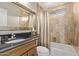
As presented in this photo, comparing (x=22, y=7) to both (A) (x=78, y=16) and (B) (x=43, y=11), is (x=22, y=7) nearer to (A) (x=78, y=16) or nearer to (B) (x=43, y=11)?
(B) (x=43, y=11)

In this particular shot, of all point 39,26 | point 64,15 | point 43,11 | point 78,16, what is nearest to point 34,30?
point 39,26

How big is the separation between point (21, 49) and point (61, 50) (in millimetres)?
484

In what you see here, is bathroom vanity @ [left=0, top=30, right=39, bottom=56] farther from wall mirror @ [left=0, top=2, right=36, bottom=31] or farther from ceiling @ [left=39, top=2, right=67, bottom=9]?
ceiling @ [left=39, top=2, right=67, bottom=9]

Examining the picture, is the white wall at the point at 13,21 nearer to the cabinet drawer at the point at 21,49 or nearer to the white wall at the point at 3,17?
the white wall at the point at 3,17

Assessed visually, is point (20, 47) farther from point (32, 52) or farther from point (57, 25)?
point (57, 25)

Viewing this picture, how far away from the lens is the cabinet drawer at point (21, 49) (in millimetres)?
1414

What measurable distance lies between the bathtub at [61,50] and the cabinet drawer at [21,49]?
0.79 feet

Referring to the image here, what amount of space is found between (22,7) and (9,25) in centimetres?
27

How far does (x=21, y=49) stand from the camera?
1467 millimetres

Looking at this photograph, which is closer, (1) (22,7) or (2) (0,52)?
(2) (0,52)

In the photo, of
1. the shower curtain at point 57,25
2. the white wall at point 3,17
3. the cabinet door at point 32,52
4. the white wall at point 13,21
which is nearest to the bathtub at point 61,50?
the shower curtain at point 57,25

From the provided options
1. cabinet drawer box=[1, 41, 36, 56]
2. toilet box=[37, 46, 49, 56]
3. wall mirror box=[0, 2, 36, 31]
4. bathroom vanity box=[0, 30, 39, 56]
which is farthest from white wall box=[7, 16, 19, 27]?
toilet box=[37, 46, 49, 56]

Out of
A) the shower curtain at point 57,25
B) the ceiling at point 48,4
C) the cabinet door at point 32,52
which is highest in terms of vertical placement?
the ceiling at point 48,4

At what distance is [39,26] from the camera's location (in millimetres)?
1528
